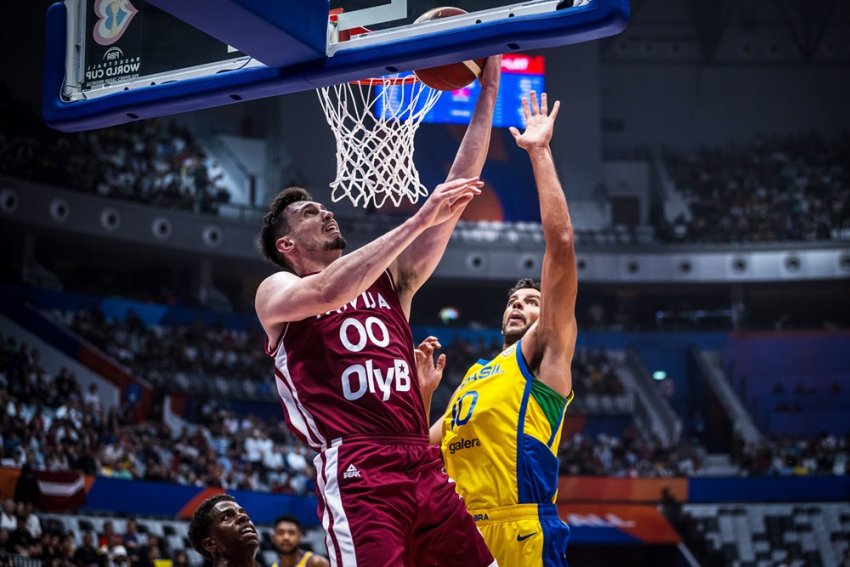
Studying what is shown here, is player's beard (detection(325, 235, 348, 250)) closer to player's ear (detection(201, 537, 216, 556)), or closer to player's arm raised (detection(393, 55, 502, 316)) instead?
player's arm raised (detection(393, 55, 502, 316))

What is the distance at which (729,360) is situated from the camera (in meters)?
27.7

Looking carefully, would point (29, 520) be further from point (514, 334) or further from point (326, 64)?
point (326, 64)

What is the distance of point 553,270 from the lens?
4.20 metres

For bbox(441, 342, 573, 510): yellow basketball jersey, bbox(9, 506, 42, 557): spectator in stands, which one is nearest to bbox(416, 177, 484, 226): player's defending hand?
bbox(441, 342, 573, 510): yellow basketball jersey

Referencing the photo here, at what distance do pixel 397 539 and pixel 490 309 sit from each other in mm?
27193

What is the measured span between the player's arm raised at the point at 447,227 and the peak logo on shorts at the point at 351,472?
75cm

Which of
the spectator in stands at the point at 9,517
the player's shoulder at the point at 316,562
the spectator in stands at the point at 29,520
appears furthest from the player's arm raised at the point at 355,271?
the spectator in stands at the point at 29,520

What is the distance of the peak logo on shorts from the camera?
3.43m

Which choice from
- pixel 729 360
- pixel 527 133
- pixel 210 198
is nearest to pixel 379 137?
pixel 527 133

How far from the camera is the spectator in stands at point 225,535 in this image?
4.61 meters

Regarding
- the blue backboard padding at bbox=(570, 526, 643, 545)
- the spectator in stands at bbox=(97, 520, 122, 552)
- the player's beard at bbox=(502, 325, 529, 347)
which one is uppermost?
the player's beard at bbox=(502, 325, 529, 347)

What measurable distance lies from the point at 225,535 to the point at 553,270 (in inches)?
77.1

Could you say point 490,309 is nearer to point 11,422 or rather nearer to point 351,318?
point 11,422

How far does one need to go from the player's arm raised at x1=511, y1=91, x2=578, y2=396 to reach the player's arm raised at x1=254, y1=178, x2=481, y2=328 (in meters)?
0.68
